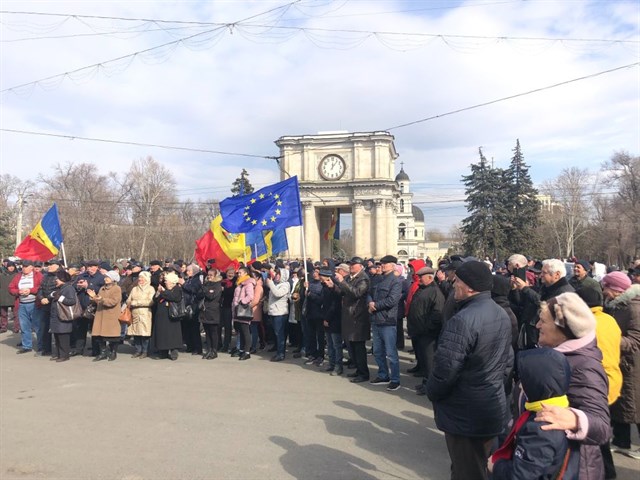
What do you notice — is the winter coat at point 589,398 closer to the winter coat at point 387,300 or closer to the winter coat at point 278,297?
the winter coat at point 387,300

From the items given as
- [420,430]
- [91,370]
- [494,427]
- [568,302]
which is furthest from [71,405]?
[568,302]

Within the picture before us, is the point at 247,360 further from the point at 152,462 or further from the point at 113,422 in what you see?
the point at 152,462

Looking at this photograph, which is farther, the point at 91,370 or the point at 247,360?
the point at 247,360

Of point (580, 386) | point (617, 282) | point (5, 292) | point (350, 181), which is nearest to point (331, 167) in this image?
point (350, 181)

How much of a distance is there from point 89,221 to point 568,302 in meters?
46.7

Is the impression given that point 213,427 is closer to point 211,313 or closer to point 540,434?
point 540,434

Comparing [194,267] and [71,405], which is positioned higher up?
[194,267]

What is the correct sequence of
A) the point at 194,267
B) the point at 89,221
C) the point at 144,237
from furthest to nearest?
the point at 144,237
the point at 89,221
the point at 194,267

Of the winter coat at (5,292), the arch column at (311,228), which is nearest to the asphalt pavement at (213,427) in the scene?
the winter coat at (5,292)

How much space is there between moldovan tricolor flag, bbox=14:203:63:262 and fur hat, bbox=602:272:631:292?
13151 mm

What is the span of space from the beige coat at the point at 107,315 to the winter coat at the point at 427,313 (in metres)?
6.59

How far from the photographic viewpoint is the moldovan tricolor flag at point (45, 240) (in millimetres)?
13375

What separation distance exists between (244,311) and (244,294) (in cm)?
37

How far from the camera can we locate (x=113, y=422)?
20.6ft
